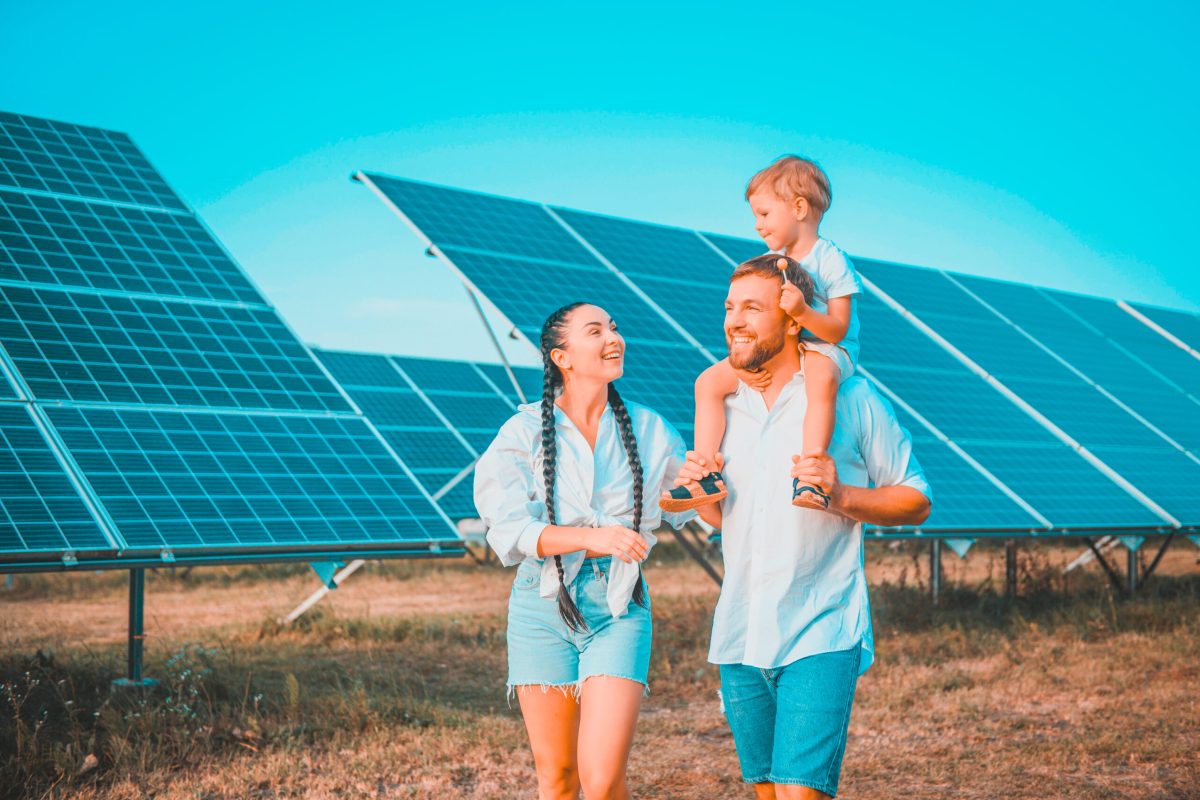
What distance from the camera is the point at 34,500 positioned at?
21.1 ft

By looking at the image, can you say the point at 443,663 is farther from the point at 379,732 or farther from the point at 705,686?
the point at 379,732

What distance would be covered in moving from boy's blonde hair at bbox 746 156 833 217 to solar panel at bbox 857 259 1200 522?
9384mm

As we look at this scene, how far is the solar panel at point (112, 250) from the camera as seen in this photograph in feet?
28.0

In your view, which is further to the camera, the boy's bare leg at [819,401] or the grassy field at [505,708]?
the grassy field at [505,708]

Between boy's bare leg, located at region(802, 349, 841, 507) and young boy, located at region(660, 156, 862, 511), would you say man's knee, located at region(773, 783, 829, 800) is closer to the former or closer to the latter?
young boy, located at region(660, 156, 862, 511)

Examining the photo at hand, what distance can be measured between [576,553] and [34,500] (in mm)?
3857

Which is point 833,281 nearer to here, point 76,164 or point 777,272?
point 777,272

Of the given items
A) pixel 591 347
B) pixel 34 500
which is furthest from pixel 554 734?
pixel 34 500

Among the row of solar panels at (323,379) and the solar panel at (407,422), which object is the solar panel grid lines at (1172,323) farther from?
the solar panel at (407,422)

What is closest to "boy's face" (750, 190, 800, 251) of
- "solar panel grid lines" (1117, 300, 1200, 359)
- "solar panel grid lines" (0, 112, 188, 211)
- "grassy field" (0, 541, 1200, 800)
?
"grassy field" (0, 541, 1200, 800)

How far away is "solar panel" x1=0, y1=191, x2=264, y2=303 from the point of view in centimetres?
855

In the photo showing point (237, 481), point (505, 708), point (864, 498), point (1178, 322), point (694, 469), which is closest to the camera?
point (864, 498)

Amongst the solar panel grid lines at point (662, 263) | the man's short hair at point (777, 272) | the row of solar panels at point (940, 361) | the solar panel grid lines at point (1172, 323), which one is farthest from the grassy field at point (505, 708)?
the solar panel grid lines at point (1172, 323)

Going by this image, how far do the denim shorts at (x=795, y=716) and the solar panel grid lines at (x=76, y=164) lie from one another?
8.10m
